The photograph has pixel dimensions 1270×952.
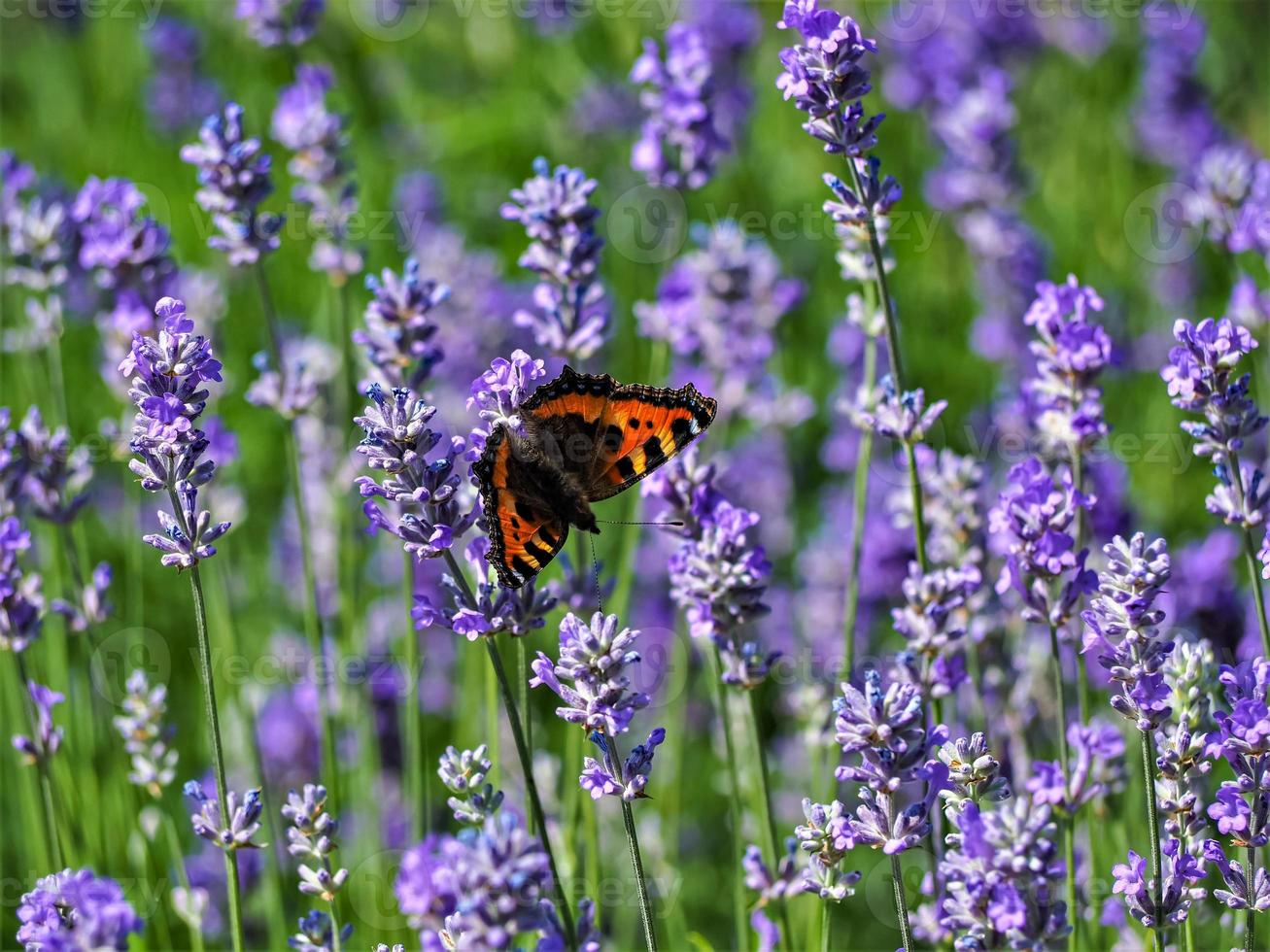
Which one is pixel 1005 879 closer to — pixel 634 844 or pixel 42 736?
pixel 634 844

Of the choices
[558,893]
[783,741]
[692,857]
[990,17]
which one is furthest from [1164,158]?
[558,893]

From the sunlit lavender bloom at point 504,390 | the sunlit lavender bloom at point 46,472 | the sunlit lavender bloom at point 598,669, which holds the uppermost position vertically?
the sunlit lavender bloom at point 46,472

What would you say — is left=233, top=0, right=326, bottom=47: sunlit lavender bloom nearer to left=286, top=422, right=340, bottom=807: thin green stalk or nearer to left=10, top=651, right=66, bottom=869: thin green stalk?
left=286, top=422, right=340, bottom=807: thin green stalk

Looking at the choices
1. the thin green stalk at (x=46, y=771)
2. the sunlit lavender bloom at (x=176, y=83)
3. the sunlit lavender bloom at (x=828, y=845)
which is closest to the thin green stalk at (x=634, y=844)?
the sunlit lavender bloom at (x=828, y=845)

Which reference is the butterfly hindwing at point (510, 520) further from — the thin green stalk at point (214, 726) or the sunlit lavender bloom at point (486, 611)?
the thin green stalk at point (214, 726)

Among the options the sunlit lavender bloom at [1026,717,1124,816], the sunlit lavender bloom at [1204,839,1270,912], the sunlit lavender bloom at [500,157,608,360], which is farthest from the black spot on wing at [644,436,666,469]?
the sunlit lavender bloom at [1204,839,1270,912]

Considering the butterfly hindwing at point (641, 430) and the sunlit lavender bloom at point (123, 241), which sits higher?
the sunlit lavender bloom at point (123, 241)

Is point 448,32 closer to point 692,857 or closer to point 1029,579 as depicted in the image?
point 692,857

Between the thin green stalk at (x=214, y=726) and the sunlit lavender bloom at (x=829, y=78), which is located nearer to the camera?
the thin green stalk at (x=214, y=726)
